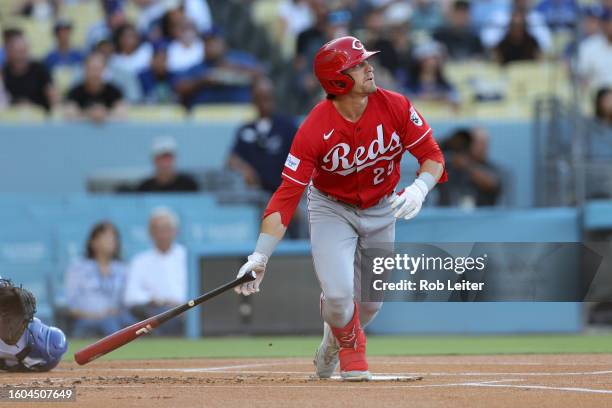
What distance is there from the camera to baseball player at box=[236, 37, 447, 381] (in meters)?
7.16

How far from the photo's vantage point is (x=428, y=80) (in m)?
15.4

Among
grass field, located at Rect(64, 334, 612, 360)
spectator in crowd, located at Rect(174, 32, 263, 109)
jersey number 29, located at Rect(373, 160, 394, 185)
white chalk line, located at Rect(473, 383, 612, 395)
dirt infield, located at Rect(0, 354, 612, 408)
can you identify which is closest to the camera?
dirt infield, located at Rect(0, 354, 612, 408)

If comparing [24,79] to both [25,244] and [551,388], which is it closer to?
[25,244]

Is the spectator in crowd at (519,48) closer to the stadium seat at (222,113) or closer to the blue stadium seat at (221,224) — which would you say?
the stadium seat at (222,113)

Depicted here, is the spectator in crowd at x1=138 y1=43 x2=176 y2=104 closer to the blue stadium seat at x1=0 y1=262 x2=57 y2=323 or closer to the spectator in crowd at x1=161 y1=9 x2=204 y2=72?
the spectator in crowd at x1=161 y1=9 x2=204 y2=72

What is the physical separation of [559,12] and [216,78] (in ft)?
15.1

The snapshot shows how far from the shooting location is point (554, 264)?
8867 mm

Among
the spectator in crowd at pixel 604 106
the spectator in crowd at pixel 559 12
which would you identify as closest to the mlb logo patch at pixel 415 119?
the spectator in crowd at pixel 559 12

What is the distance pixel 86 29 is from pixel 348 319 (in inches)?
410

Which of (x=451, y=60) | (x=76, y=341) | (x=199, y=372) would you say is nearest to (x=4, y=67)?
(x=76, y=341)

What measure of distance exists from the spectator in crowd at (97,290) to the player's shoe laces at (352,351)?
5819mm

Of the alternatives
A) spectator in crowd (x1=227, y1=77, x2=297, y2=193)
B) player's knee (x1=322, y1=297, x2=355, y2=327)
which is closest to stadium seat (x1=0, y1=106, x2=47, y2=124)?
spectator in crowd (x1=227, y1=77, x2=297, y2=193)

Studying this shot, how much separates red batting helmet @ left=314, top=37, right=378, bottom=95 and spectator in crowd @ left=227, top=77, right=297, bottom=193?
6660mm

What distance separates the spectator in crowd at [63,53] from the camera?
1611 cm
